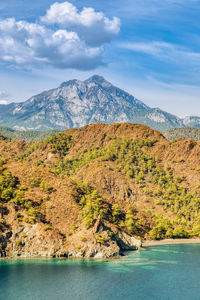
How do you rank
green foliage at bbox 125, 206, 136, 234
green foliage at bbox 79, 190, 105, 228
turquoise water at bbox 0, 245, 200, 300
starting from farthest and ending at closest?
green foliage at bbox 125, 206, 136, 234 < green foliage at bbox 79, 190, 105, 228 < turquoise water at bbox 0, 245, 200, 300

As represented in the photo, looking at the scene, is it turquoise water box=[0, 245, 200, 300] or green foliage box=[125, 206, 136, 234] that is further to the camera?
green foliage box=[125, 206, 136, 234]

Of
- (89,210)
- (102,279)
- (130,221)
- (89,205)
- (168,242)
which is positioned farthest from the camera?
(168,242)

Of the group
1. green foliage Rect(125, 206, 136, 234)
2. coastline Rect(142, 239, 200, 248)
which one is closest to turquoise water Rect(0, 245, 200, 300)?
coastline Rect(142, 239, 200, 248)

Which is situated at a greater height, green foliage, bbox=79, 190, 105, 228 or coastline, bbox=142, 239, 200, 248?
green foliage, bbox=79, 190, 105, 228

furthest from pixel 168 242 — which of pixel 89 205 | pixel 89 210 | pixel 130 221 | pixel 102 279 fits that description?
pixel 102 279

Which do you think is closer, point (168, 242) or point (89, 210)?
point (89, 210)

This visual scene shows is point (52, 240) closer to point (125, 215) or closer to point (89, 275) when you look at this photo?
point (89, 275)

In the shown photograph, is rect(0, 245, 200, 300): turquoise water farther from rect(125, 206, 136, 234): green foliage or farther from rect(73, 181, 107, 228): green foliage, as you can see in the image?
rect(125, 206, 136, 234): green foliage

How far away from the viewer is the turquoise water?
3610 inches

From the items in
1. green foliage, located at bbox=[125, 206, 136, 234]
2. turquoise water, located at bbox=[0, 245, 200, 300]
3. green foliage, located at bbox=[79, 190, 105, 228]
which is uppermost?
green foliage, located at bbox=[79, 190, 105, 228]

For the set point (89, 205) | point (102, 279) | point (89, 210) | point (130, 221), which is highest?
point (89, 205)

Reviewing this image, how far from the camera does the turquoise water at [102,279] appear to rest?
3610 inches

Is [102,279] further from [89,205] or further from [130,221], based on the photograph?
[130,221]

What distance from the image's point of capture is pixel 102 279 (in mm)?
102375
